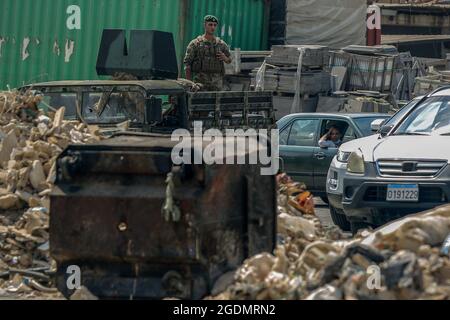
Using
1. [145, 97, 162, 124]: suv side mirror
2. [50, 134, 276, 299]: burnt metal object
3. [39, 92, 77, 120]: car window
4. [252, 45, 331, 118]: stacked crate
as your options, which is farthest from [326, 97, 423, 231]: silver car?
[252, 45, 331, 118]: stacked crate

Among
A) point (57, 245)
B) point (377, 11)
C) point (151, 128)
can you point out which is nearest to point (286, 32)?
point (377, 11)

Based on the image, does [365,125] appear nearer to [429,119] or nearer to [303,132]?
[303,132]

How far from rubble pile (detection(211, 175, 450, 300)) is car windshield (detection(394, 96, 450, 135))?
182 inches

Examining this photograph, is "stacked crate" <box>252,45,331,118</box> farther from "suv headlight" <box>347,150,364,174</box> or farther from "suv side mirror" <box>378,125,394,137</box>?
"suv headlight" <box>347,150,364,174</box>

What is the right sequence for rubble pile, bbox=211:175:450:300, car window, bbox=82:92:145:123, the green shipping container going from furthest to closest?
the green shipping container, car window, bbox=82:92:145:123, rubble pile, bbox=211:175:450:300

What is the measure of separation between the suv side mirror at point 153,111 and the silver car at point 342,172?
81.3 inches

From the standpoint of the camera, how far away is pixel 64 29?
21.6m

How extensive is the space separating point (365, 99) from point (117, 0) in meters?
4.88

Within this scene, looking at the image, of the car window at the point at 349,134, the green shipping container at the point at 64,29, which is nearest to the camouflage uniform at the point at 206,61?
the car window at the point at 349,134

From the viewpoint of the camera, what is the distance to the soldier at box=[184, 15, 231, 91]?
16156mm

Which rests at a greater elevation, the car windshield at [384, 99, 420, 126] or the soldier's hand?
the soldier's hand

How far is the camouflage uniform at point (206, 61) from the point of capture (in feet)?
53.0

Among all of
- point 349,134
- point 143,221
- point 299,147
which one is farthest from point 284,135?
point 143,221
